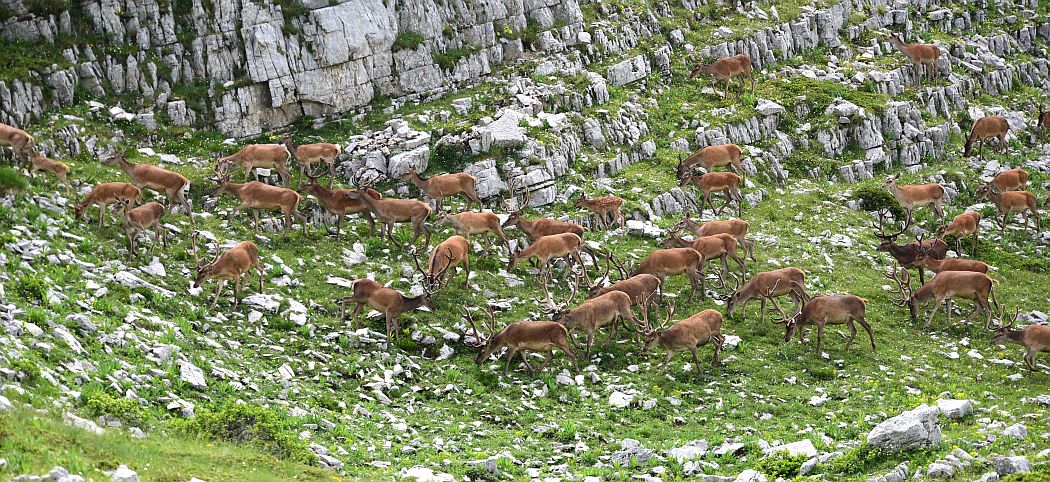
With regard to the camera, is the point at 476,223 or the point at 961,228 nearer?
the point at 476,223

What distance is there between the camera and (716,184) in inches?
1188

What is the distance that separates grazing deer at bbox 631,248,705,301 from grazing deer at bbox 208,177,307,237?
9096 mm

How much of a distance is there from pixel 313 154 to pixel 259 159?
1625 millimetres

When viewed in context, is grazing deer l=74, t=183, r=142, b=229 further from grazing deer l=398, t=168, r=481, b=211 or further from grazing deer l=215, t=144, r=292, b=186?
grazing deer l=398, t=168, r=481, b=211

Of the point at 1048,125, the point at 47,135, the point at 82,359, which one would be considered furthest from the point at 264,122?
the point at 1048,125

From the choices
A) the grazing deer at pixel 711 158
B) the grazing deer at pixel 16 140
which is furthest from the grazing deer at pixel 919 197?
the grazing deer at pixel 16 140

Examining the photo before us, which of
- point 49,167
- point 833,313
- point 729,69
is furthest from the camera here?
point 729,69

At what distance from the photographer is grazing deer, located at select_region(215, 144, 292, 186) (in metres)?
26.9

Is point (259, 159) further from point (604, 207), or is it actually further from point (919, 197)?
point (919, 197)

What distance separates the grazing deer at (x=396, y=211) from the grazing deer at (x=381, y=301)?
408cm

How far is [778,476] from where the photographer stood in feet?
50.5

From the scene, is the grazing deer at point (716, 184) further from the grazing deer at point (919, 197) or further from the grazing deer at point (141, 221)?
the grazing deer at point (141, 221)

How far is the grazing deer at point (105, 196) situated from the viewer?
2217 centimetres

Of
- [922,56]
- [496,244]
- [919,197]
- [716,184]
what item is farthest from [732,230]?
[922,56]
